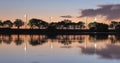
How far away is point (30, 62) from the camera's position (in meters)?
18.2

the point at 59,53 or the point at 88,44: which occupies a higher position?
the point at 88,44

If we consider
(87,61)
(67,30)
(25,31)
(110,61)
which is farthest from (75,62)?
(67,30)

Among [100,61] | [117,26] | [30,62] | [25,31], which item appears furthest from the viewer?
[117,26]

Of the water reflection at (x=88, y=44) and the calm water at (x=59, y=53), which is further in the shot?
the water reflection at (x=88, y=44)

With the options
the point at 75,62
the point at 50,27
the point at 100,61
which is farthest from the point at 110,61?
the point at 50,27

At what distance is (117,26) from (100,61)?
102 meters

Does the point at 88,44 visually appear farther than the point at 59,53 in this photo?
Yes

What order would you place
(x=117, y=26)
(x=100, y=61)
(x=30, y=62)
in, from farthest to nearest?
1. (x=117, y=26)
2. (x=100, y=61)
3. (x=30, y=62)

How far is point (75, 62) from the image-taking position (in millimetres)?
18969

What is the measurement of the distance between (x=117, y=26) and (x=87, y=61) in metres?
102

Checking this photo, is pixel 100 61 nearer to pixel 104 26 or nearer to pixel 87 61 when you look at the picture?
pixel 87 61

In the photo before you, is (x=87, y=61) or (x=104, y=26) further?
(x=104, y=26)

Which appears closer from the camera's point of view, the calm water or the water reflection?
the calm water

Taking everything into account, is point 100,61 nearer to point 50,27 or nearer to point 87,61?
point 87,61
